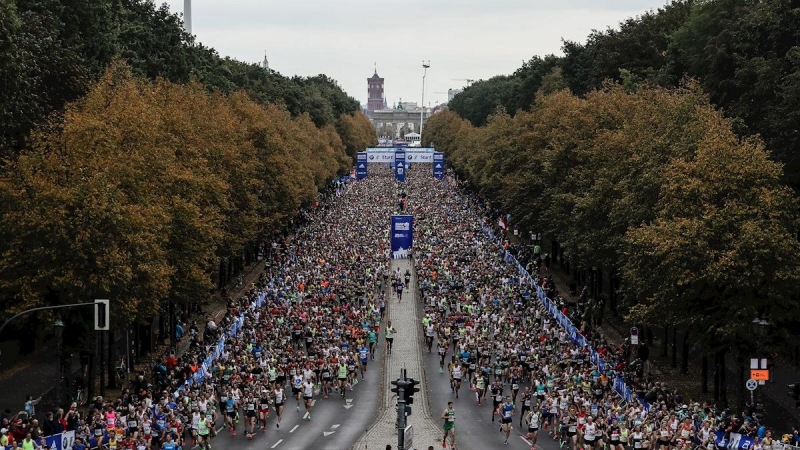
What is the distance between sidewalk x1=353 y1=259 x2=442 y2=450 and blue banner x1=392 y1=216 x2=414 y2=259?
488cm

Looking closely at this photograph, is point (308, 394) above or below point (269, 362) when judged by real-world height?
below

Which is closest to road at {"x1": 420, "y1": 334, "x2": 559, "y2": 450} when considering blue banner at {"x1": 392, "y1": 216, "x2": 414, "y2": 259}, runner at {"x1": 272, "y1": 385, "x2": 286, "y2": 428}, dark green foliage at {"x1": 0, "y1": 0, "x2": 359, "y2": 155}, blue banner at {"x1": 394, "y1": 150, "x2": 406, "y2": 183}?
runner at {"x1": 272, "y1": 385, "x2": 286, "y2": 428}

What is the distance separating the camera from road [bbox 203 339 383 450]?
40.1 metres

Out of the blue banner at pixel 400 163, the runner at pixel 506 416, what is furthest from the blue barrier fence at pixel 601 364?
the blue banner at pixel 400 163

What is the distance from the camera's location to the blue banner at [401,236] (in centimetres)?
8744

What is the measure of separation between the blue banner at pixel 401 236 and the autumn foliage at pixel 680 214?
38.0 ft

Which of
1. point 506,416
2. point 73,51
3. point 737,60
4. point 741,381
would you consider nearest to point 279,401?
point 506,416

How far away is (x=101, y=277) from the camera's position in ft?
149

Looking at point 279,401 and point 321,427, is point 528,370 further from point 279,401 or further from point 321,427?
point 321,427

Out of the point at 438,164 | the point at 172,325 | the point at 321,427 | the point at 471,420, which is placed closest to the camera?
the point at 321,427

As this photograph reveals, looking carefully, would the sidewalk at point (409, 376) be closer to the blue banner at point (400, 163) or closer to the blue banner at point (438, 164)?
the blue banner at point (400, 163)

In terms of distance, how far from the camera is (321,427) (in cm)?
4281

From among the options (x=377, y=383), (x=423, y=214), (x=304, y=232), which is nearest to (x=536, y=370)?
(x=377, y=383)

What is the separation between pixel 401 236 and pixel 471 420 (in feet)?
143
